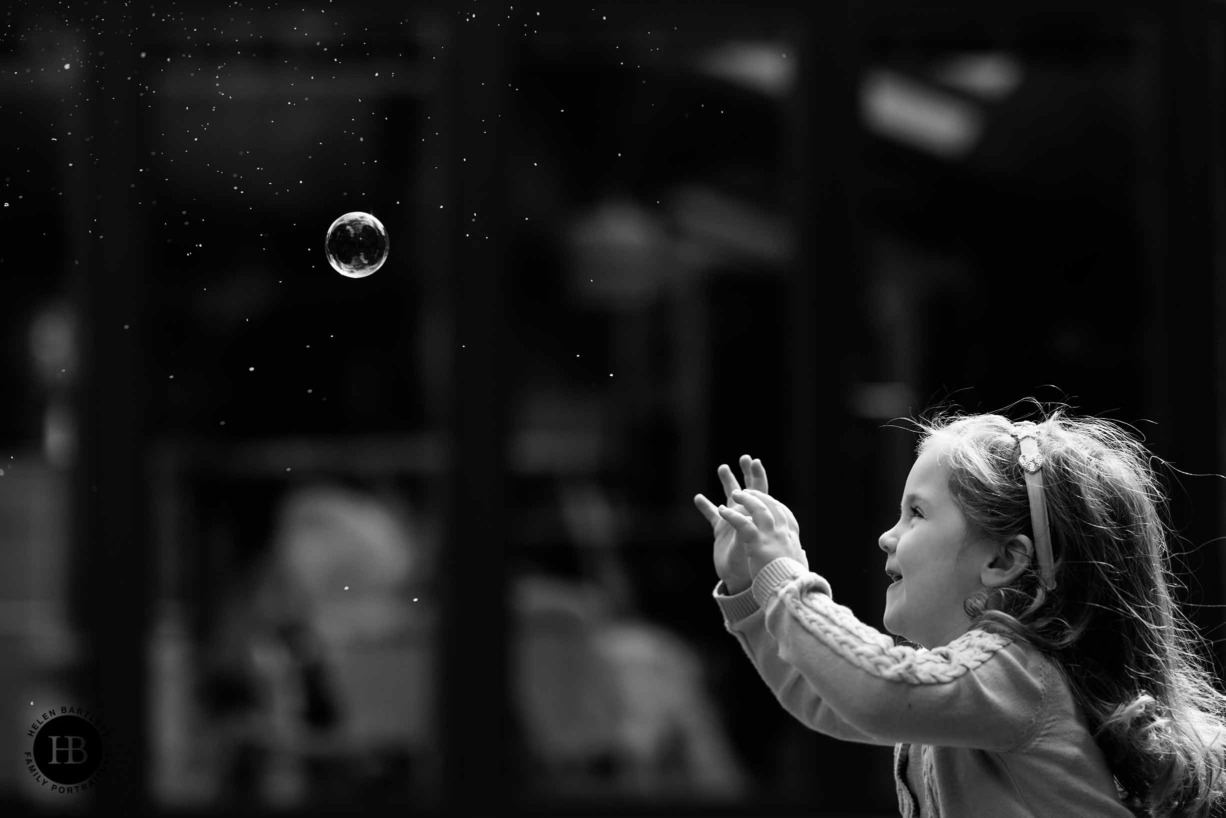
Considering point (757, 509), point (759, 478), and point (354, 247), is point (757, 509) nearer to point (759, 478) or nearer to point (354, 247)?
point (759, 478)

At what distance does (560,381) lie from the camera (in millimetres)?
4105

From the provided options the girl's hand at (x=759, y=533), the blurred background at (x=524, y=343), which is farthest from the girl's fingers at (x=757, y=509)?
the blurred background at (x=524, y=343)

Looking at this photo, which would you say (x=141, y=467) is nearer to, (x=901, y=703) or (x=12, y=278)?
(x=12, y=278)

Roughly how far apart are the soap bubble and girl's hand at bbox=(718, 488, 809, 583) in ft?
3.37

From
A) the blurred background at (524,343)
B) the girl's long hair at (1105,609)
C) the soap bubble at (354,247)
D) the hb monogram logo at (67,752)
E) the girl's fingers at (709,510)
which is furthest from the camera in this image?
the blurred background at (524,343)

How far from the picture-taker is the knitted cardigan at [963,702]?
5.84ft

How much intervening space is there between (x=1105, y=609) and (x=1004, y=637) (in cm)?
16

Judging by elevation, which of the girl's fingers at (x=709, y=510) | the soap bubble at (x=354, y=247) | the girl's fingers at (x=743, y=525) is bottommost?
the girl's fingers at (x=743, y=525)

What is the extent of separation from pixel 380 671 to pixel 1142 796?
2.52 metres

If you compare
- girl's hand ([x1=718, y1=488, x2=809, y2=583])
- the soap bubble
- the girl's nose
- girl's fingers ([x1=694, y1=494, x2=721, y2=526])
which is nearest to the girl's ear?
the girl's nose

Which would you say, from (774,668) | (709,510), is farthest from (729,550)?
(774,668)

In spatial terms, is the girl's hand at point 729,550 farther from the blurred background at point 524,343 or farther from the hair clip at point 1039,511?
the blurred background at point 524,343

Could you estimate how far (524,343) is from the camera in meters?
4.10

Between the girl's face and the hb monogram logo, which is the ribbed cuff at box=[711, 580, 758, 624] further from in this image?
the hb monogram logo
